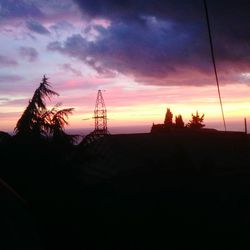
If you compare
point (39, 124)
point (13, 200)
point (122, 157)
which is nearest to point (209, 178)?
point (122, 157)

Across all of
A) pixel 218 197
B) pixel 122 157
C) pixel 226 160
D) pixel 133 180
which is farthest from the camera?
pixel 226 160

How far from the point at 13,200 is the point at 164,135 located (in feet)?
63.4

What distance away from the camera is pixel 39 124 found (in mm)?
12523

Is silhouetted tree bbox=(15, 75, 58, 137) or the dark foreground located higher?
silhouetted tree bbox=(15, 75, 58, 137)

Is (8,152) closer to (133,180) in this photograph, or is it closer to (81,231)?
(81,231)

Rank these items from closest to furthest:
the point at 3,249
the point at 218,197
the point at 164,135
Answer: the point at 3,249
the point at 218,197
the point at 164,135

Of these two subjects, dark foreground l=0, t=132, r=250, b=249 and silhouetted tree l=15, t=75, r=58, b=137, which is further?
silhouetted tree l=15, t=75, r=58, b=137

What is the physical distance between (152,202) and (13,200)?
5.52 meters

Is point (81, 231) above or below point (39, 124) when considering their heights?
below

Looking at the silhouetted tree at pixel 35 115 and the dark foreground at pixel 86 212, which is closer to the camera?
the dark foreground at pixel 86 212

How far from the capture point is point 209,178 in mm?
19156

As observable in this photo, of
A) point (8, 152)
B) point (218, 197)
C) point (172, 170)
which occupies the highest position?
point (8, 152)

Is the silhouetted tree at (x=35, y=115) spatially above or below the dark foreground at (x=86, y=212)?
above

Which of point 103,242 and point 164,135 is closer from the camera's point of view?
point 103,242
